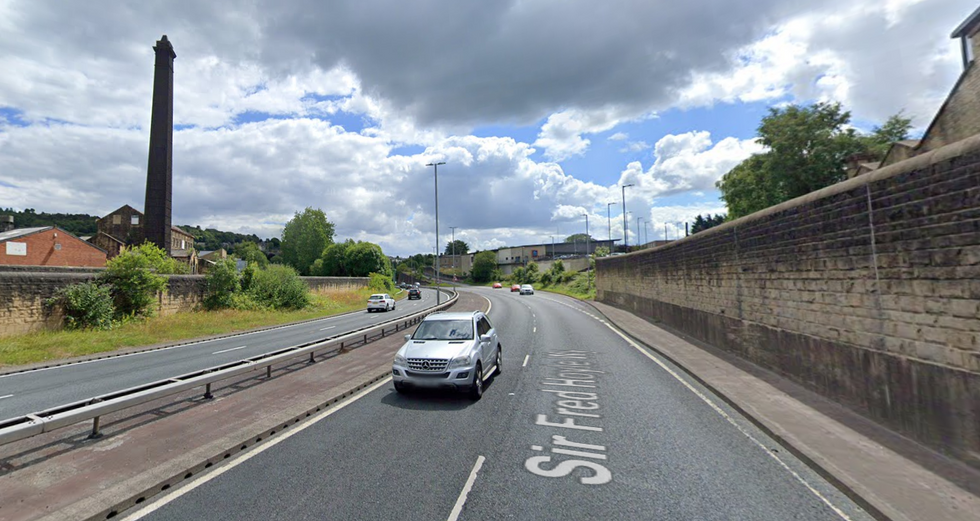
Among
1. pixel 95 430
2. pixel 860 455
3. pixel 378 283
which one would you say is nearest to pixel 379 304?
pixel 378 283

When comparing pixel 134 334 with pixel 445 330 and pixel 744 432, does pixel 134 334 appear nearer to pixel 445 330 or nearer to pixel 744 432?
pixel 445 330

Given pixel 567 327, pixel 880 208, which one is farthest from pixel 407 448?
pixel 567 327

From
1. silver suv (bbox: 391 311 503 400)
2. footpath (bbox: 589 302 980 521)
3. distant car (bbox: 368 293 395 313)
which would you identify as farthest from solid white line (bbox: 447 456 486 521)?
distant car (bbox: 368 293 395 313)

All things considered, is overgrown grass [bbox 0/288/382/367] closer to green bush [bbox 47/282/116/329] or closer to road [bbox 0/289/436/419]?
green bush [bbox 47/282/116/329]

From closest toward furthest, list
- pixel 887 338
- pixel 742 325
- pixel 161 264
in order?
pixel 887 338 < pixel 742 325 < pixel 161 264

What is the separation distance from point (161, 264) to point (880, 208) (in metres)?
32.3

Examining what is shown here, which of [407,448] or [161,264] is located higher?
[161,264]

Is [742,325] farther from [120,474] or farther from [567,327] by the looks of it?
[120,474]

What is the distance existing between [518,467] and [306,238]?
301 ft

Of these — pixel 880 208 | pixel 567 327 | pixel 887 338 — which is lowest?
pixel 567 327

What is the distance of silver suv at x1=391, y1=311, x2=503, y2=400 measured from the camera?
8312mm

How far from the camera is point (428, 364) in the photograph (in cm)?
840

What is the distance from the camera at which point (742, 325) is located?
40.4ft

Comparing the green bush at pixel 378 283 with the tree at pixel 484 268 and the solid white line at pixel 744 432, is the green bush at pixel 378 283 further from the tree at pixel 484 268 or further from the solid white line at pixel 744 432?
the solid white line at pixel 744 432
